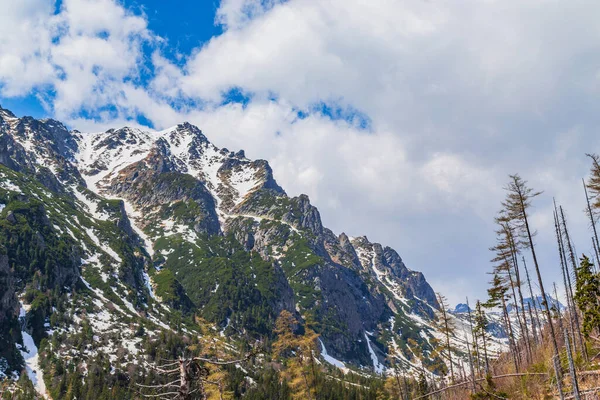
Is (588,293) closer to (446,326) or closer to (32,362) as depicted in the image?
(446,326)

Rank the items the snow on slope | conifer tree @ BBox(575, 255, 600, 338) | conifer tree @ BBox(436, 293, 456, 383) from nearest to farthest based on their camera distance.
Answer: conifer tree @ BBox(575, 255, 600, 338)
conifer tree @ BBox(436, 293, 456, 383)
the snow on slope

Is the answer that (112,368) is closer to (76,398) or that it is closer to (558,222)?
(76,398)

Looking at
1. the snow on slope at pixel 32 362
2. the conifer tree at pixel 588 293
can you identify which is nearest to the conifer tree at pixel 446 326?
the conifer tree at pixel 588 293

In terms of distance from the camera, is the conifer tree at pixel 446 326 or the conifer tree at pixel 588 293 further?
the conifer tree at pixel 446 326

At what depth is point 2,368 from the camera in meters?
134

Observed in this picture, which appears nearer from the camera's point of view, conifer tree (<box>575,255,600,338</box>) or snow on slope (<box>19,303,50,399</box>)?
conifer tree (<box>575,255,600,338</box>)

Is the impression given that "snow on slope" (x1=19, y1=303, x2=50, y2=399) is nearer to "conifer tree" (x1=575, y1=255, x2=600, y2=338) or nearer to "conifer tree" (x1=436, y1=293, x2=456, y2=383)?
"conifer tree" (x1=436, y1=293, x2=456, y2=383)

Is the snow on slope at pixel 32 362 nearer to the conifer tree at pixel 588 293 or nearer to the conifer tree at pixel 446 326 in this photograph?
the conifer tree at pixel 446 326

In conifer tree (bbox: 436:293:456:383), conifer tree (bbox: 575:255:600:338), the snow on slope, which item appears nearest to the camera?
conifer tree (bbox: 575:255:600:338)

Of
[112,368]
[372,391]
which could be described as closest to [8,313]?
[112,368]

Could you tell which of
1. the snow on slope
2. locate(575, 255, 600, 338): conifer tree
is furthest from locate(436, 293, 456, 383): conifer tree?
the snow on slope

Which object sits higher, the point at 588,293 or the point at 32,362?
the point at 32,362

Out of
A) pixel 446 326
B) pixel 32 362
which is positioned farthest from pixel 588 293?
pixel 32 362

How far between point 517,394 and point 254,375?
15220 centimetres
